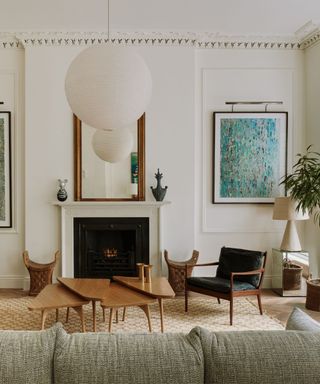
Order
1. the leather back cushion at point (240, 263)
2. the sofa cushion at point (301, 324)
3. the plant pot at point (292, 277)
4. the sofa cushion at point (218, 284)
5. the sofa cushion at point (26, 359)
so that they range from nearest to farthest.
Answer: the sofa cushion at point (26, 359) → the sofa cushion at point (301, 324) → the sofa cushion at point (218, 284) → the leather back cushion at point (240, 263) → the plant pot at point (292, 277)

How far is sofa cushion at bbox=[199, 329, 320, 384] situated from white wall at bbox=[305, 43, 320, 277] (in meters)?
4.28

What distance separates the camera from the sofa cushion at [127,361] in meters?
1.48

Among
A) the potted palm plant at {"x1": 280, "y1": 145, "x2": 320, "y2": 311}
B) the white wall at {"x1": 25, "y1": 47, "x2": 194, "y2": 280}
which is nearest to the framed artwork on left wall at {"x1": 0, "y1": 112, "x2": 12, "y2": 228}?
the white wall at {"x1": 25, "y1": 47, "x2": 194, "y2": 280}

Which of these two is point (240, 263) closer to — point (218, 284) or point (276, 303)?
point (218, 284)

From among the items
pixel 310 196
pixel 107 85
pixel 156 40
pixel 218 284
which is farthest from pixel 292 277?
pixel 107 85

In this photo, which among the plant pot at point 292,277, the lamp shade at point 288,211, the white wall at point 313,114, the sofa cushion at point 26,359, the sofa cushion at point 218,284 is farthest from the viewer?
the white wall at point 313,114

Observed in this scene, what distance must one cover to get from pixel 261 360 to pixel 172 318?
3.13 metres

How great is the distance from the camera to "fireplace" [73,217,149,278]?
225 inches

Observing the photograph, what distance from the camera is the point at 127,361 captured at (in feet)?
4.94

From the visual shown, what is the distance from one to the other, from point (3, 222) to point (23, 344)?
4.56 metres

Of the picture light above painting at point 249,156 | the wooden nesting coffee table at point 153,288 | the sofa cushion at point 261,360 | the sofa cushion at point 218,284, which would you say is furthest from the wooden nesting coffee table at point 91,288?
the sofa cushion at point 261,360

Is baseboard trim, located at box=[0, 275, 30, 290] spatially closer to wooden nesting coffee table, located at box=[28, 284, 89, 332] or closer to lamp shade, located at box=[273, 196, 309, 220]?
wooden nesting coffee table, located at box=[28, 284, 89, 332]

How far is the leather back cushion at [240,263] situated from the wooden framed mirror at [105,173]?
4.45ft

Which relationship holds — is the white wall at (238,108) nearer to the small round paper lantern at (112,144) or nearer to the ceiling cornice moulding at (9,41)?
the small round paper lantern at (112,144)
